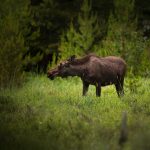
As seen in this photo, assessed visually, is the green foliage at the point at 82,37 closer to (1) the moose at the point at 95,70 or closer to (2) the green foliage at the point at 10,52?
(2) the green foliage at the point at 10,52

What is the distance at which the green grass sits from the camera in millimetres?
A: 10445

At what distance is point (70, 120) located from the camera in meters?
13.0

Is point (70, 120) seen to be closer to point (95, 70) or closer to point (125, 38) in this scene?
point (95, 70)

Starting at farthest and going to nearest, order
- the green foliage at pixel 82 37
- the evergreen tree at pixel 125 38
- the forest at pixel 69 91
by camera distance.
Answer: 1. the green foliage at pixel 82 37
2. the evergreen tree at pixel 125 38
3. the forest at pixel 69 91

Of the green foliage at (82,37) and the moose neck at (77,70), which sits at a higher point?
the moose neck at (77,70)

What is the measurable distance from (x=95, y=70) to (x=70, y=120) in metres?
5.21

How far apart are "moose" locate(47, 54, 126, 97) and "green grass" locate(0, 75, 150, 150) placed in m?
0.59

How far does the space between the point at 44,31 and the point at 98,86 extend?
16.7 metres

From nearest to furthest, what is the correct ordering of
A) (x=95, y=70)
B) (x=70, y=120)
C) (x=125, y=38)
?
1. (x=70, y=120)
2. (x=95, y=70)
3. (x=125, y=38)

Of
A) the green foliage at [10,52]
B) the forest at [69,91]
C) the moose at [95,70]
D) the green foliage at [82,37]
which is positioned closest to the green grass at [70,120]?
the forest at [69,91]

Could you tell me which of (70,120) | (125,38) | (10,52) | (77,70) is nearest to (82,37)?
(125,38)

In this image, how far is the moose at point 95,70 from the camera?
18.0 meters

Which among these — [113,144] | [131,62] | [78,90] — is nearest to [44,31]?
[131,62]

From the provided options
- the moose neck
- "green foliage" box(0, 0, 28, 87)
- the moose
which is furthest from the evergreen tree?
"green foliage" box(0, 0, 28, 87)
